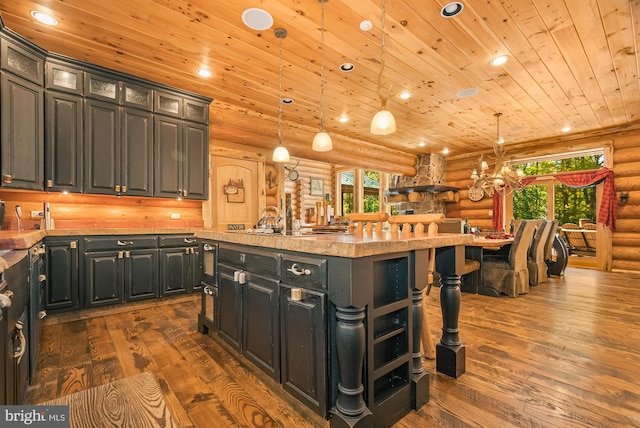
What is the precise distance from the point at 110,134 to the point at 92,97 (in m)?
0.41

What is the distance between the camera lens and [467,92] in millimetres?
4203

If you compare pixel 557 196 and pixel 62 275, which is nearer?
pixel 62 275

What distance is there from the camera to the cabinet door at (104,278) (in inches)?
129

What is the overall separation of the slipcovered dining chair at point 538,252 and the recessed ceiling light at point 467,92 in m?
2.26

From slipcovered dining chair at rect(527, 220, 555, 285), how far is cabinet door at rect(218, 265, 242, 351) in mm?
4695

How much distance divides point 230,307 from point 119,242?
6.44 feet

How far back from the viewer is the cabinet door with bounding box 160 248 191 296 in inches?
147

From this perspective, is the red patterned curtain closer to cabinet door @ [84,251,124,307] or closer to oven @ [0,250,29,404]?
cabinet door @ [84,251,124,307]

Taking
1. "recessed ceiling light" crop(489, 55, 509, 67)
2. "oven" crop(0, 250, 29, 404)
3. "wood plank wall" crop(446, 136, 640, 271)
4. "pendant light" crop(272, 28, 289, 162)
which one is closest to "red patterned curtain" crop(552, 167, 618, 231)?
"wood plank wall" crop(446, 136, 640, 271)

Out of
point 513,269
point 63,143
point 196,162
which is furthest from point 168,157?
point 513,269

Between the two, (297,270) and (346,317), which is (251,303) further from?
(346,317)

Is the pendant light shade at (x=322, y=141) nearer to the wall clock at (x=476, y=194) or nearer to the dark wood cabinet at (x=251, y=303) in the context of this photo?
the dark wood cabinet at (x=251, y=303)

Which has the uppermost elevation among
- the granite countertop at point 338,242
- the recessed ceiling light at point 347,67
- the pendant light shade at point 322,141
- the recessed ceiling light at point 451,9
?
the recessed ceiling light at point 451,9

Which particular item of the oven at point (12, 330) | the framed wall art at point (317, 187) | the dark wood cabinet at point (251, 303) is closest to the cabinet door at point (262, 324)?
the dark wood cabinet at point (251, 303)
